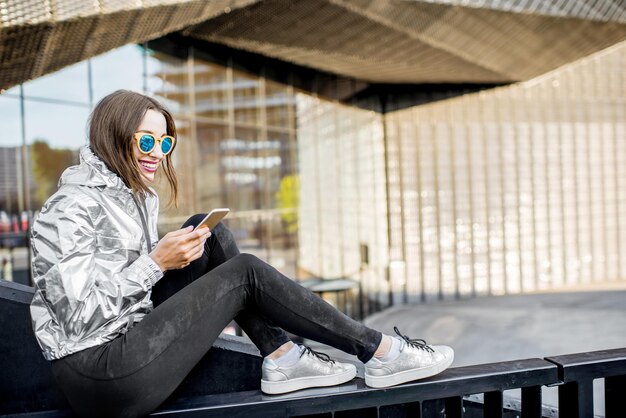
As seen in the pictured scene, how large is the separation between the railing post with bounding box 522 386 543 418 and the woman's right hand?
4.67ft

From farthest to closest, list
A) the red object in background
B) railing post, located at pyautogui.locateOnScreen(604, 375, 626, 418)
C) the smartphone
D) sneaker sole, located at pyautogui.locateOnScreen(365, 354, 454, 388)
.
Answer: the red object in background
railing post, located at pyautogui.locateOnScreen(604, 375, 626, 418)
sneaker sole, located at pyautogui.locateOnScreen(365, 354, 454, 388)
the smartphone

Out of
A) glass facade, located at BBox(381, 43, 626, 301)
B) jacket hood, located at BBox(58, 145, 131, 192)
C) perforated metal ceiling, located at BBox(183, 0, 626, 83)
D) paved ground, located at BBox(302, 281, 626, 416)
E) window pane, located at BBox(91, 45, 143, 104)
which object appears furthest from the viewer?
glass facade, located at BBox(381, 43, 626, 301)

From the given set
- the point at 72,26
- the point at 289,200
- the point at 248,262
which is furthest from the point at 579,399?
the point at 289,200

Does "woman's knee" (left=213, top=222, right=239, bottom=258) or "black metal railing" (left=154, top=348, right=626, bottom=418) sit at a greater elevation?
"woman's knee" (left=213, top=222, right=239, bottom=258)

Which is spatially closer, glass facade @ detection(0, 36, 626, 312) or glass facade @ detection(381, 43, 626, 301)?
glass facade @ detection(0, 36, 626, 312)

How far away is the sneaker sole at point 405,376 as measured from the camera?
2.03m

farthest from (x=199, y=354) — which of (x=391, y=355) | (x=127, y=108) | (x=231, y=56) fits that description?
(x=231, y=56)

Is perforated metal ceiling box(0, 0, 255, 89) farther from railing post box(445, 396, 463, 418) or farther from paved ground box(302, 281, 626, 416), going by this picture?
paved ground box(302, 281, 626, 416)

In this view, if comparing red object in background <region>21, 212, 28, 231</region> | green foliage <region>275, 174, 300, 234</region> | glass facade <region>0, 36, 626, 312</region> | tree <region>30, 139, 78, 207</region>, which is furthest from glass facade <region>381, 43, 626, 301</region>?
red object in background <region>21, 212, 28, 231</region>

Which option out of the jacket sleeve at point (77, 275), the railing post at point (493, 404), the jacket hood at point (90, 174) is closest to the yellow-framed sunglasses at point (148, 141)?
the jacket hood at point (90, 174)

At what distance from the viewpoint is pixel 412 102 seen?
13508mm

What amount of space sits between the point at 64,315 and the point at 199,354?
1.58 feet

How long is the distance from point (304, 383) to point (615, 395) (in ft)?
4.25

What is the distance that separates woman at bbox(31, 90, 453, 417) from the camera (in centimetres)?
171
